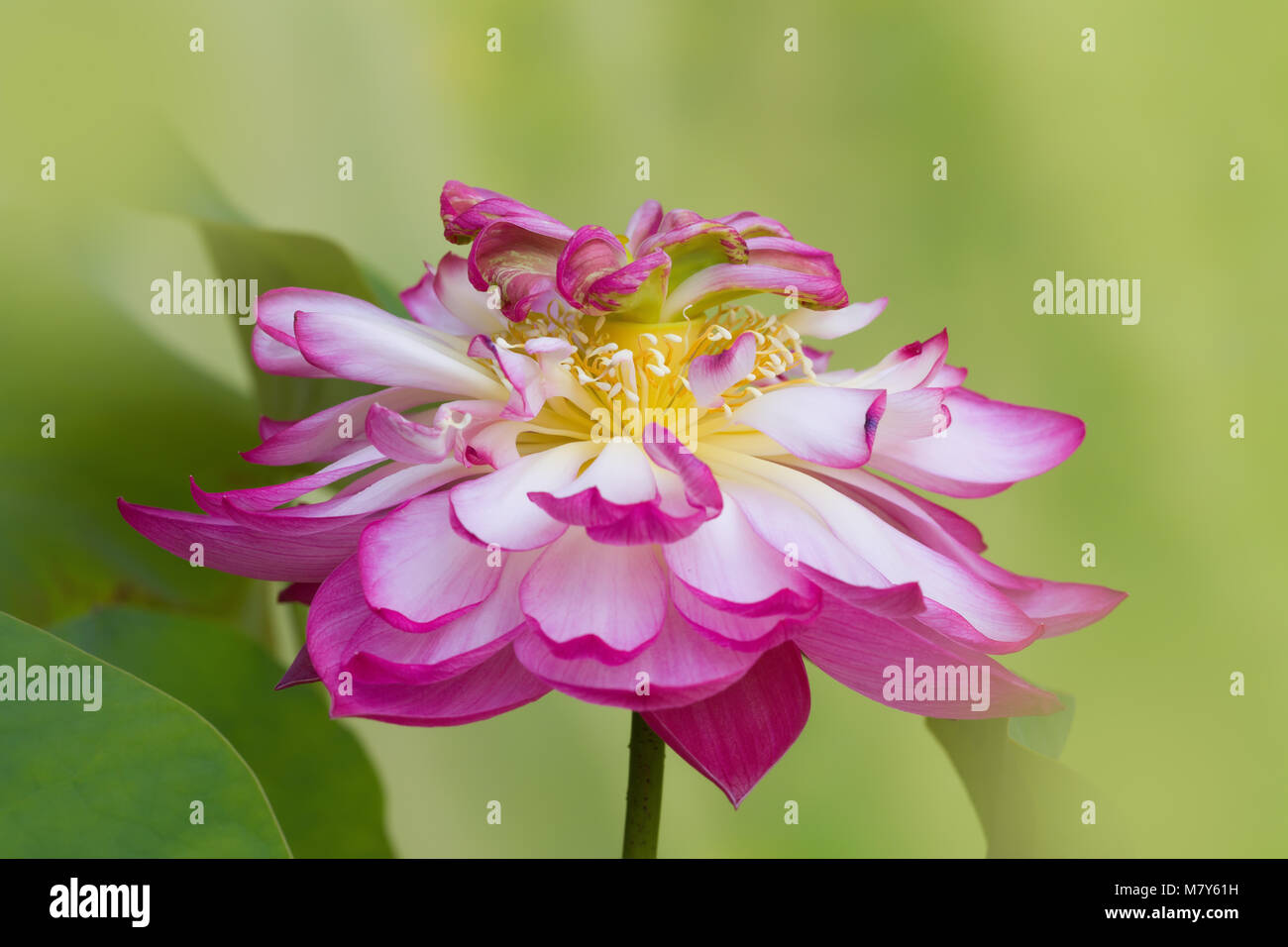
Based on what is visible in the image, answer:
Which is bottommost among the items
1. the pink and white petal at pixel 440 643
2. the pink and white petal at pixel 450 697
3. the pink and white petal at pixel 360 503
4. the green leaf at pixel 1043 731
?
the green leaf at pixel 1043 731

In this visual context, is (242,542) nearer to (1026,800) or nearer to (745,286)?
(745,286)

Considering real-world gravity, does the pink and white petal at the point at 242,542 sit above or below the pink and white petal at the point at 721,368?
below

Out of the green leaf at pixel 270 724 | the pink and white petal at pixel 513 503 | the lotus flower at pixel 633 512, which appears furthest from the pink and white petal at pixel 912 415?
the green leaf at pixel 270 724
